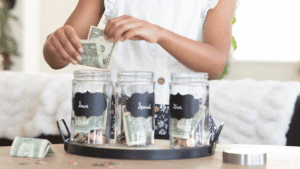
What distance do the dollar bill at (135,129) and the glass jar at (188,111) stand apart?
0.06 m

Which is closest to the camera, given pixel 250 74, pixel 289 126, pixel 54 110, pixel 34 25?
pixel 289 126

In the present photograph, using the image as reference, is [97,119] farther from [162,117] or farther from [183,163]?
[162,117]

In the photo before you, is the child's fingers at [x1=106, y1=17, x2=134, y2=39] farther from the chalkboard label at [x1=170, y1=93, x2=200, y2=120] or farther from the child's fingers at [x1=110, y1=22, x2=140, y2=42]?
the chalkboard label at [x1=170, y1=93, x2=200, y2=120]

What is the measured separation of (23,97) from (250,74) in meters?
4.78

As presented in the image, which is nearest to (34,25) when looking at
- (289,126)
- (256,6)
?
(256,6)

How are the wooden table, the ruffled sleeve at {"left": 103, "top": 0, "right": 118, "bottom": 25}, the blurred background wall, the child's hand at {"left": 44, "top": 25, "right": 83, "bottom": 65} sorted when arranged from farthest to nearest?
the blurred background wall < the ruffled sleeve at {"left": 103, "top": 0, "right": 118, "bottom": 25} < the child's hand at {"left": 44, "top": 25, "right": 83, "bottom": 65} < the wooden table

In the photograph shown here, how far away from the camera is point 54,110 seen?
1965 mm

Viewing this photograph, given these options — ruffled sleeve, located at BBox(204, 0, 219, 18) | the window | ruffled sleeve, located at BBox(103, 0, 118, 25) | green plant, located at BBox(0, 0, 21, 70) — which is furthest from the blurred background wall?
ruffled sleeve, located at BBox(204, 0, 219, 18)

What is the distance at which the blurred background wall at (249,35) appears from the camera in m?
5.56

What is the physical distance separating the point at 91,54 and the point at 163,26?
0.30 m

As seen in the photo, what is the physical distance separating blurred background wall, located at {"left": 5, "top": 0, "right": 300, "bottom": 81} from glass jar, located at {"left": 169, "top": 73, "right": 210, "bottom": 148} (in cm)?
476

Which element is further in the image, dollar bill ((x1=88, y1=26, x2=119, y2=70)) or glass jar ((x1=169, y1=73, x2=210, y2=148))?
dollar bill ((x1=88, y1=26, x2=119, y2=70))

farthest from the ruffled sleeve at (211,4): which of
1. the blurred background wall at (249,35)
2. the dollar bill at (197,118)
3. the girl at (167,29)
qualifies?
the blurred background wall at (249,35)

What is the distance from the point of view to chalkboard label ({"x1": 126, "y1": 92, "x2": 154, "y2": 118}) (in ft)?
2.61
